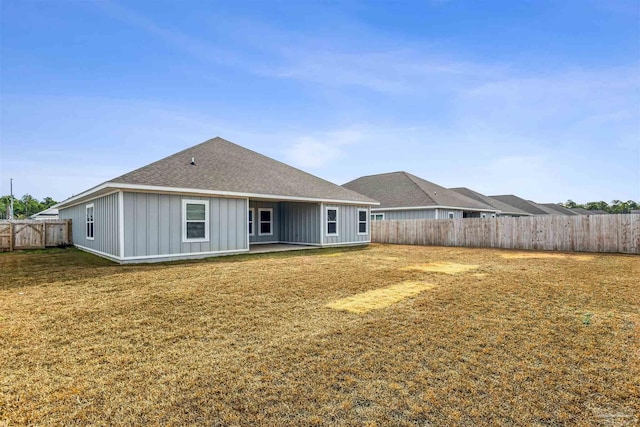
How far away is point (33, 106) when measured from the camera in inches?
647

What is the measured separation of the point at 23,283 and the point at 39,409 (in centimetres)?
661

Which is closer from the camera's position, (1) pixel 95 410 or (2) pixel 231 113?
(1) pixel 95 410

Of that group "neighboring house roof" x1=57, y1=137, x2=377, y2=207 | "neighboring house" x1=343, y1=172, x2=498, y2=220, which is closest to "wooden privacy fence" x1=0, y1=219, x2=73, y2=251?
"neighboring house roof" x1=57, y1=137, x2=377, y2=207

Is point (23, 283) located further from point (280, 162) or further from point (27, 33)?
point (280, 162)

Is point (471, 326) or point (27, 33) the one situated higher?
point (27, 33)

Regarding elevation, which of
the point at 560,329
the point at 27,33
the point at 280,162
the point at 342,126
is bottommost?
the point at 560,329

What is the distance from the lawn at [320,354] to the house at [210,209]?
3.82 metres

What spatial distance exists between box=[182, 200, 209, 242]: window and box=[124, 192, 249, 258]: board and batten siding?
0.12m

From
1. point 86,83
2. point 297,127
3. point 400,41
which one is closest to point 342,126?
point 297,127

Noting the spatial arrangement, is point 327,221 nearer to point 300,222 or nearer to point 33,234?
point 300,222

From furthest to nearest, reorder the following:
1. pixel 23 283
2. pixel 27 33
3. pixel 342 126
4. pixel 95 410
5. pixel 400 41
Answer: pixel 342 126 < pixel 400 41 < pixel 27 33 < pixel 23 283 < pixel 95 410

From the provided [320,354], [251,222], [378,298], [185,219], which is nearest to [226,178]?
[185,219]

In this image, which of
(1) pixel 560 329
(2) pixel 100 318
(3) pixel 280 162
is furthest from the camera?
(3) pixel 280 162

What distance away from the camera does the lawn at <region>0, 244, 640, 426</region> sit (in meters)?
2.31
